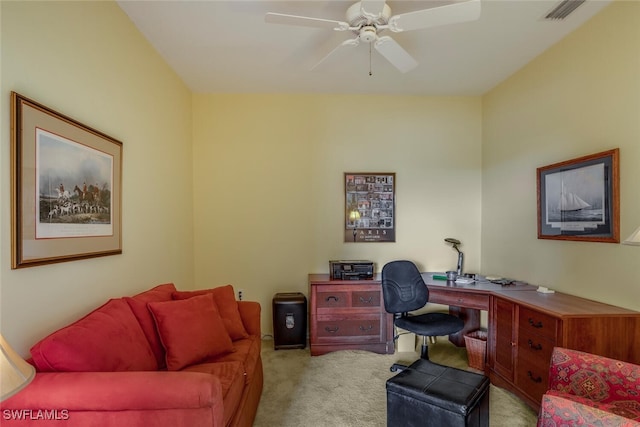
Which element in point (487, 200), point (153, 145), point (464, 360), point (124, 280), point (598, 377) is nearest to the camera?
point (598, 377)

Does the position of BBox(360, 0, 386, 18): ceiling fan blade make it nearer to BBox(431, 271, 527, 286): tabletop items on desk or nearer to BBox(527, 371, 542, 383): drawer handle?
BBox(431, 271, 527, 286): tabletop items on desk

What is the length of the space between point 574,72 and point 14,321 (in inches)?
152

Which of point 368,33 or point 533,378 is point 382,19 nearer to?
point 368,33

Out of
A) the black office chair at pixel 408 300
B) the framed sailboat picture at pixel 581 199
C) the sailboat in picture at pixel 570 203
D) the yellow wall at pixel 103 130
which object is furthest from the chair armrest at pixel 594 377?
the yellow wall at pixel 103 130

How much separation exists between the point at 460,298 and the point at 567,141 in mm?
1588

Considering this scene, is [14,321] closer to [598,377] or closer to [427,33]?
[598,377]

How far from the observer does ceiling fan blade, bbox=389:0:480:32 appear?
5.88 ft

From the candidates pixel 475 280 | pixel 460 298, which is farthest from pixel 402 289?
pixel 475 280

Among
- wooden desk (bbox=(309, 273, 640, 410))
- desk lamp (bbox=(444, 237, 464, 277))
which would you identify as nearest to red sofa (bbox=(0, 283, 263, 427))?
wooden desk (bbox=(309, 273, 640, 410))

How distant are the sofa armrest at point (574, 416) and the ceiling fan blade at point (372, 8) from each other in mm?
2112

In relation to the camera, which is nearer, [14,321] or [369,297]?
[14,321]

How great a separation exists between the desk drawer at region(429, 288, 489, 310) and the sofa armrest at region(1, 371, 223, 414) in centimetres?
241

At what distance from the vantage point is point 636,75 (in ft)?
6.77

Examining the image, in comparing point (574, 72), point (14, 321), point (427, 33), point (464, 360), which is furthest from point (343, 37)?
point (464, 360)
